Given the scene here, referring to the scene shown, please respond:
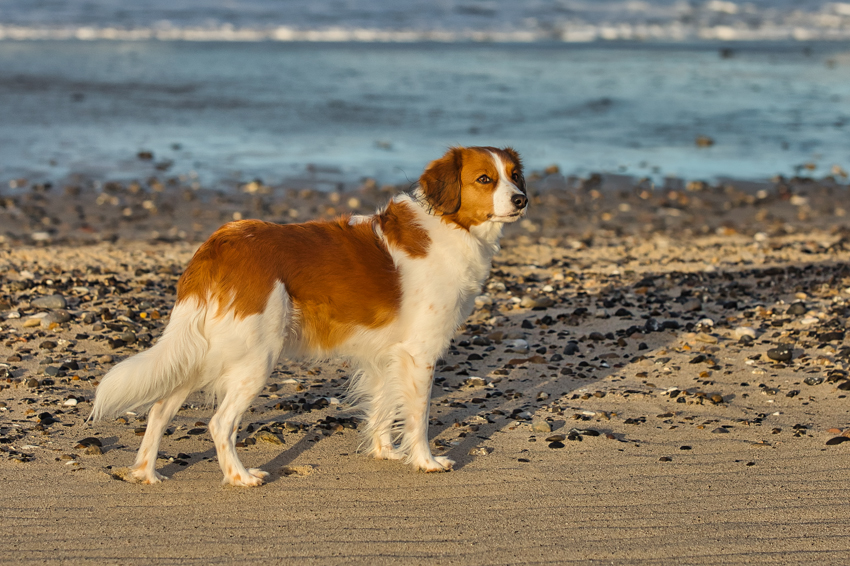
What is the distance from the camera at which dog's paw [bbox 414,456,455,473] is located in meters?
4.65

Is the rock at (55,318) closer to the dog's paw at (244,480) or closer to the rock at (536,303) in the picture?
the dog's paw at (244,480)

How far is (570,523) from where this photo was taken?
4055 millimetres

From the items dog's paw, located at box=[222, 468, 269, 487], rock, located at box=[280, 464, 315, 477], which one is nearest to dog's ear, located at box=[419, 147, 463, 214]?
rock, located at box=[280, 464, 315, 477]

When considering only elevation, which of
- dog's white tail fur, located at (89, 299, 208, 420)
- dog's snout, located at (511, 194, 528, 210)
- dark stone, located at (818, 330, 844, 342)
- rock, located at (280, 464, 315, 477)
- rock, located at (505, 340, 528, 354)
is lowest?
rock, located at (280, 464, 315, 477)

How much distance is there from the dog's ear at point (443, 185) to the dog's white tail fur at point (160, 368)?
4.29 ft

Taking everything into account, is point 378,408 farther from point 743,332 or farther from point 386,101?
point 386,101

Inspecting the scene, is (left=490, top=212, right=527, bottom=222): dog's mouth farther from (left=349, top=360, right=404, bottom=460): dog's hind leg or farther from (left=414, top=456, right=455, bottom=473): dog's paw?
(left=414, top=456, right=455, bottom=473): dog's paw

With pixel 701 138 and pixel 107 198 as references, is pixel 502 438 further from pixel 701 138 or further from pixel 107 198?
pixel 701 138

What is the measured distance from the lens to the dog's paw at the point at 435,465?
4648 millimetres

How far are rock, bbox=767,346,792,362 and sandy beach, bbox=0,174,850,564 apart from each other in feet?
0.04

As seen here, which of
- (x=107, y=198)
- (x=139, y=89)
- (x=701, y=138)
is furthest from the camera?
(x=139, y=89)

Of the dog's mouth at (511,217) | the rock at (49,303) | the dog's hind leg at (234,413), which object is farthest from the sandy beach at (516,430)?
the dog's mouth at (511,217)

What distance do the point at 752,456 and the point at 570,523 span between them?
131 centimetres

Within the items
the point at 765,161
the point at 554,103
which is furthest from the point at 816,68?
the point at 765,161
